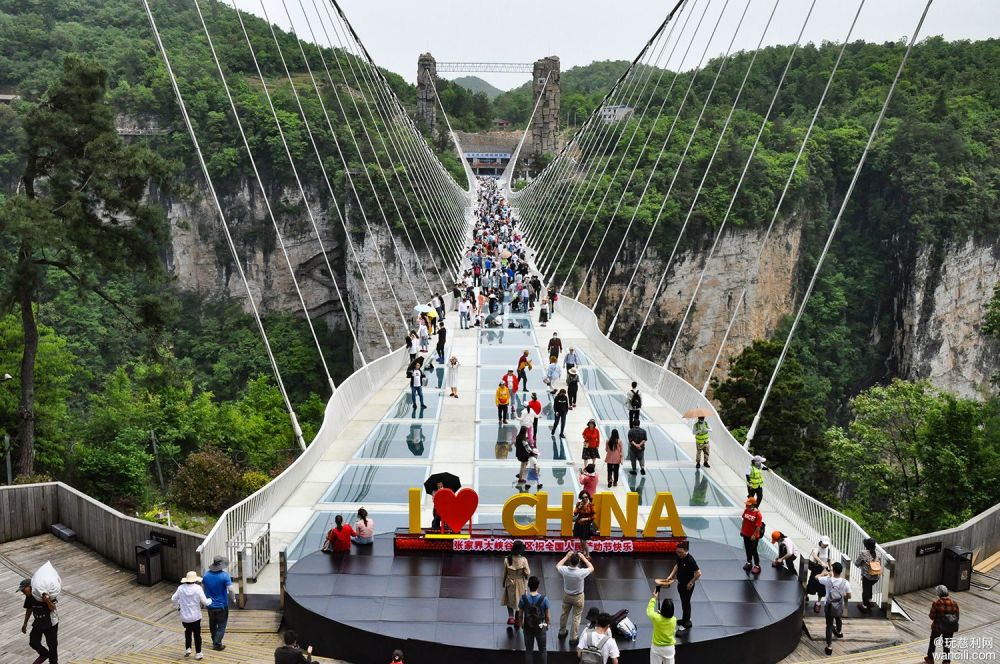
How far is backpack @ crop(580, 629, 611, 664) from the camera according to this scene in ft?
27.3

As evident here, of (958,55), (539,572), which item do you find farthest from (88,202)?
(958,55)

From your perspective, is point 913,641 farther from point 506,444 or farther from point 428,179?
point 428,179

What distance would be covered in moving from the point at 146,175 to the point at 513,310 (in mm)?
13159

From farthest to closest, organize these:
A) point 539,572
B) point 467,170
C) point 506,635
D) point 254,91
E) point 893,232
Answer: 1. point 467,170
2. point 254,91
3. point 893,232
4. point 539,572
5. point 506,635

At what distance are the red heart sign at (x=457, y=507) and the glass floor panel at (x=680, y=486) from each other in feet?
11.6

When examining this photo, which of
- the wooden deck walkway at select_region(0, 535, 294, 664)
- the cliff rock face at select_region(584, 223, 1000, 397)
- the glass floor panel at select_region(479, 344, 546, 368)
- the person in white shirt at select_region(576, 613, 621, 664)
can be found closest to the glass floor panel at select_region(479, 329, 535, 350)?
the glass floor panel at select_region(479, 344, 546, 368)

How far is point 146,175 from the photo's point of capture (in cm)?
2311

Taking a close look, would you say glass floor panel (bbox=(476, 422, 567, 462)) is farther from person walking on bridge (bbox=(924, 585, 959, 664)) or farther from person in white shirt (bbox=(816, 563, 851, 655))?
person walking on bridge (bbox=(924, 585, 959, 664))

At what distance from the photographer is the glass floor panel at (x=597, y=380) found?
834 inches

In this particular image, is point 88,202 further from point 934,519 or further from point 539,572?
point 934,519

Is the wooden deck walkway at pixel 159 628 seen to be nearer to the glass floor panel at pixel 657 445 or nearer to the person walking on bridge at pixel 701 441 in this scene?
the person walking on bridge at pixel 701 441

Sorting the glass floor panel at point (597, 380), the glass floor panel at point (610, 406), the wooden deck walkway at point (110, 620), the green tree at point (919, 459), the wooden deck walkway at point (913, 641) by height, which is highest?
the glass floor panel at point (597, 380)

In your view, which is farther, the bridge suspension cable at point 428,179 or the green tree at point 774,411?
the bridge suspension cable at point 428,179

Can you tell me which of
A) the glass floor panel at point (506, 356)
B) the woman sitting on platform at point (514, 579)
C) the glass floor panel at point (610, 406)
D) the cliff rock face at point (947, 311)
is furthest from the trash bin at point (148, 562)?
the cliff rock face at point (947, 311)
